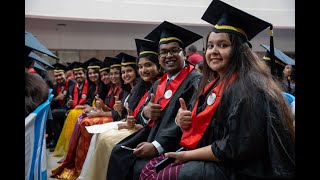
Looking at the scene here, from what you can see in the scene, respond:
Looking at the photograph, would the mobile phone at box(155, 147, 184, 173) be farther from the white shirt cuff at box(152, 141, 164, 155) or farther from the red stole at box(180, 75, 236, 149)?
the white shirt cuff at box(152, 141, 164, 155)

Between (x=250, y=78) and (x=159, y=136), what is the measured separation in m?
0.92

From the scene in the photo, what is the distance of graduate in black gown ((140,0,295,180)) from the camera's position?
169cm

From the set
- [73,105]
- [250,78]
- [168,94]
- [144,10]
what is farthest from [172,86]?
[144,10]

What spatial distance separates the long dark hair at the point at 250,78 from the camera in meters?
1.76

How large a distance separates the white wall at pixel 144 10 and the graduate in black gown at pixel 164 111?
6757 millimetres

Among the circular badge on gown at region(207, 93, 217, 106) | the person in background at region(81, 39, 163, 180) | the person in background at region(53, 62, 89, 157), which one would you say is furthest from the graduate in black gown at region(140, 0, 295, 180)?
the person in background at region(53, 62, 89, 157)

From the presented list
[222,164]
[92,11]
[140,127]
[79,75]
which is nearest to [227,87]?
[222,164]

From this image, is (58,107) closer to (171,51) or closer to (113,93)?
(113,93)

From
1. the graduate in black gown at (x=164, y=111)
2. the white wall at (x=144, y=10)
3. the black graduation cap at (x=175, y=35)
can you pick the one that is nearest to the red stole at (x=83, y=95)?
the graduate in black gown at (x=164, y=111)

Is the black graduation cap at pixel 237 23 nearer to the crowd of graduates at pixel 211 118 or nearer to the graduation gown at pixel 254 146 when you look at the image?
the crowd of graduates at pixel 211 118

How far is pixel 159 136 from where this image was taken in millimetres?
2492
